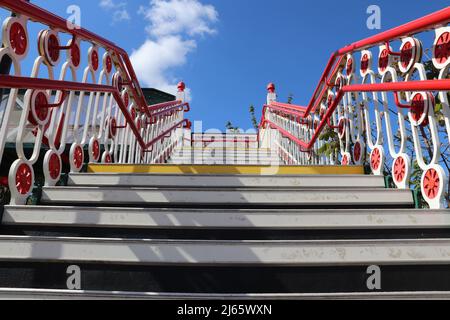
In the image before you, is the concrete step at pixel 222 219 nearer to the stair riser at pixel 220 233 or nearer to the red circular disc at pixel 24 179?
the stair riser at pixel 220 233

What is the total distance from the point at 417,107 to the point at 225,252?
1.60 m

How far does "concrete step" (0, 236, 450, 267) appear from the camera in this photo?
1511 millimetres

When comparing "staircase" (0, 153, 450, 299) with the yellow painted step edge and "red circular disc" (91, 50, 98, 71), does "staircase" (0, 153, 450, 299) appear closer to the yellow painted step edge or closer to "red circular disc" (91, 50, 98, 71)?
the yellow painted step edge

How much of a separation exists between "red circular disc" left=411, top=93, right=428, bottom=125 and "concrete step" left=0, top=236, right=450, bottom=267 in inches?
34.3

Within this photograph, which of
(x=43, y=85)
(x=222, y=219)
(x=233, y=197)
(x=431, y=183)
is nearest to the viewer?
(x=43, y=85)

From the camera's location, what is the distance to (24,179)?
1.96 meters

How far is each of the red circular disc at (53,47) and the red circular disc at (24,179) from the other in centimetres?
77

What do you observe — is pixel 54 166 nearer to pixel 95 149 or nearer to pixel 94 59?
pixel 95 149

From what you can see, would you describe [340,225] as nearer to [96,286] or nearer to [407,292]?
[407,292]

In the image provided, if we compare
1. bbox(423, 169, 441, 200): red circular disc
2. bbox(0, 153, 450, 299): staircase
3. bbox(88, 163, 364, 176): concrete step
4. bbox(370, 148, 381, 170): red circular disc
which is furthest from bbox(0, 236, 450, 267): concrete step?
bbox(88, 163, 364, 176): concrete step

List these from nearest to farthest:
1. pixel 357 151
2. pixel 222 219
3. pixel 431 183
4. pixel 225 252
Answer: pixel 225 252 → pixel 222 219 → pixel 431 183 → pixel 357 151

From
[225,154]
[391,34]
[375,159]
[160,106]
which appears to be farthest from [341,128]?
[225,154]

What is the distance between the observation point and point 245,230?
5.82 ft
